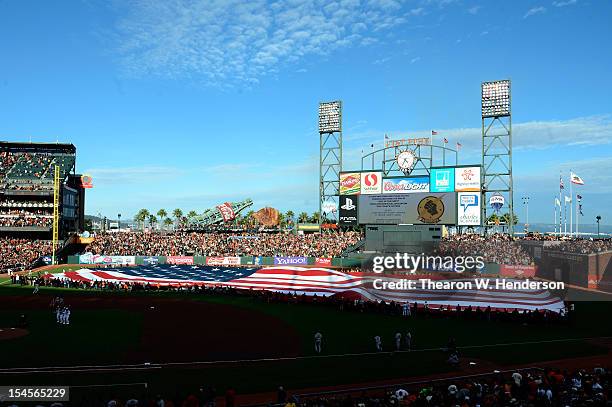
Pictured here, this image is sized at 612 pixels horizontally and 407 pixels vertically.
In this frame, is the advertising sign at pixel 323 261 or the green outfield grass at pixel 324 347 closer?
the green outfield grass at pixel 324 347

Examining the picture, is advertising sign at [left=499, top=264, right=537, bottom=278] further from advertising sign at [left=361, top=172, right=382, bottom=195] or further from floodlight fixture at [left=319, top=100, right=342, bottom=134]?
floodlight fixture at [left=319, top=100, right=342, bottom=134]

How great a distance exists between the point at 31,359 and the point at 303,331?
48.7ft

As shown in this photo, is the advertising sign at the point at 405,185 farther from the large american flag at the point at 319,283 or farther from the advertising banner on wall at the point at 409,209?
the large american flag at the point at 319,283

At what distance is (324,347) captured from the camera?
2725 cm

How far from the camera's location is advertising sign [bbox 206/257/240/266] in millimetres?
71000

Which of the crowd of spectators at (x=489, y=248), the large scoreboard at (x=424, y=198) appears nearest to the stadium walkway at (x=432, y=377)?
the crowd of spectators at (x=489, y=248)

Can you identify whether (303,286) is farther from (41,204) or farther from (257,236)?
(41,204)

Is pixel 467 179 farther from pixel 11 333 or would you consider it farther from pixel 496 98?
pixel 11 333

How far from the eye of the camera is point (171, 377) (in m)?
21.3

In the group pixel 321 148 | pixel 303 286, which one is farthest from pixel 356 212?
pixel 303 286

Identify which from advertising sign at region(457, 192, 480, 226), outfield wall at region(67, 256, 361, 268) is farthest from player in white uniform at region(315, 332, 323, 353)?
outfield wall at region(67, 256, 361, 268)

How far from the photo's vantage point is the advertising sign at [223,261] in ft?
233

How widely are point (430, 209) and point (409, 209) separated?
8.41 feet

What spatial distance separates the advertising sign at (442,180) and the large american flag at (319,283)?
2071 cm
